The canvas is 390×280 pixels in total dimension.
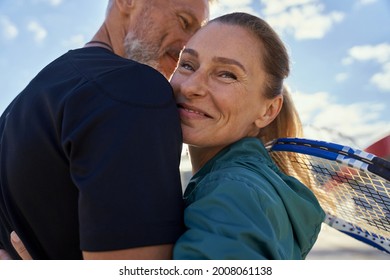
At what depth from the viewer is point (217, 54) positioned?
7.79 feet

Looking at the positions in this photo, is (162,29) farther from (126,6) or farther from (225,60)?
(225,60)

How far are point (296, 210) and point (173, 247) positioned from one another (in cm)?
56

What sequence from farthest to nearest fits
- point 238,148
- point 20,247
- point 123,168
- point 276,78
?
point 276,78
point 238,148
point 20,247
point 123,168

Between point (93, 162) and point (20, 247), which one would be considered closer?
point (93, 162)

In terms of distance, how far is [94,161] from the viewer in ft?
5.73

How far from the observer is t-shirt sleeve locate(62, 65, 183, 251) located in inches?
67.6

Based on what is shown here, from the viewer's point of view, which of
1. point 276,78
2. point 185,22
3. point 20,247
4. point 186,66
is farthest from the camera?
point 185,22

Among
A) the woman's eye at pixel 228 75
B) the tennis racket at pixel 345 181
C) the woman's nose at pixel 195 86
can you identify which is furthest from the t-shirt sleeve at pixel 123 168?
the tennis racket at pixel 345 181

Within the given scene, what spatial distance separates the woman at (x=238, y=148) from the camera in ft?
5.74

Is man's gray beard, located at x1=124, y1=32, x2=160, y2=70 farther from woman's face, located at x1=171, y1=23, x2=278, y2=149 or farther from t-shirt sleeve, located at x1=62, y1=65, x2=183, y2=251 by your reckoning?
t-shirt sleeve, located at x1=62, y1=65, x2=183, y2=251

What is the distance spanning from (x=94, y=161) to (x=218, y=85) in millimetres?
791

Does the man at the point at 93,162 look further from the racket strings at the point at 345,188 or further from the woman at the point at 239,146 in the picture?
the racket strings at the point at 345,188

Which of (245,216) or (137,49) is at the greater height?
(137,49)

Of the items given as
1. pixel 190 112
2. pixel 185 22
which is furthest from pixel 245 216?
pixel 185 22
